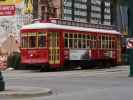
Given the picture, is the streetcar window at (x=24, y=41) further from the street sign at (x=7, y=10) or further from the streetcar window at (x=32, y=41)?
the street sign at (x=7, y=10)

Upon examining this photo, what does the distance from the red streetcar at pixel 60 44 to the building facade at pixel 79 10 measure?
260 inches

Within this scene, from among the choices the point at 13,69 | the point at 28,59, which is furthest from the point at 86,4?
the point at 28,59

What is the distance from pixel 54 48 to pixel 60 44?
58cm

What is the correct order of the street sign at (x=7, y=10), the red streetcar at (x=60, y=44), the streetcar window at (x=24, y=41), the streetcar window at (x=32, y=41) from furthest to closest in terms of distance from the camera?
1. the street sign at (x=7, y=10)
2. the streetcar window at (x=24, y=41)
3. the streetcar window at (x=32, y=41)
4. the red streetcar at (x=60, y=44)

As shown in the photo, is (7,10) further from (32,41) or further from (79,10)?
(32,41)

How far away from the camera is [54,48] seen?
41031 millimetres

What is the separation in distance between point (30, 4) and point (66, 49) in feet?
39.2

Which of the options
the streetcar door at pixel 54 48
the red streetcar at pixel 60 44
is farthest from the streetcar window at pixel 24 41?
the streetcar door at pixel 54 48

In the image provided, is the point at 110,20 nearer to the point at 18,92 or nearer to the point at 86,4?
the point at 86,4

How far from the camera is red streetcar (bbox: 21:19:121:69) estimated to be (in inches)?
1597

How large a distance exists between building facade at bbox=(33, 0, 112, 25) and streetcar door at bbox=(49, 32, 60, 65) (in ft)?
33.7

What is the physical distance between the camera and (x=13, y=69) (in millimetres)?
47125

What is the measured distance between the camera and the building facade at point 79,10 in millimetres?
52688

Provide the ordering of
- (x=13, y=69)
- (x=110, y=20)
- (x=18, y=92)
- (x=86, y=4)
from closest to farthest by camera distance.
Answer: (x=18, y=92), (x=13, y=69), (x=86, y=4), (x=110, y=20)
